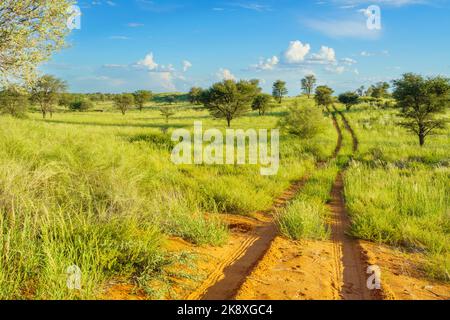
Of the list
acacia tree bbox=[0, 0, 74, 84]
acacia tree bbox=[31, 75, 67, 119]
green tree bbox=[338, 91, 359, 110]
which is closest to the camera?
acacia tree bbox=[0, 0, 74, 84]

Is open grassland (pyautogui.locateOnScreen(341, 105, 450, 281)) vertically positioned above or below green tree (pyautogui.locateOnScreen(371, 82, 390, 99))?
below

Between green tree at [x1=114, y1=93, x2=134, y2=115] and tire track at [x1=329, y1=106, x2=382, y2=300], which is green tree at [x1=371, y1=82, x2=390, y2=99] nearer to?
green tree at [x1=114, y1=93, x2=134, y2=115]

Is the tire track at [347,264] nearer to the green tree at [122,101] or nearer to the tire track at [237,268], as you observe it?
the tire track at [237,268]

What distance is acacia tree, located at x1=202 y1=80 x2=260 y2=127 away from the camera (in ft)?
133

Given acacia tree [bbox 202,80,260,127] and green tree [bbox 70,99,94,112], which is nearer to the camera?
acacia tree [bbox 202,80,260,127]

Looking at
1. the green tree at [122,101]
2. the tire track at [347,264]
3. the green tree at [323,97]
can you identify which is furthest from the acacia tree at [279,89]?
the tire track at [347,264]

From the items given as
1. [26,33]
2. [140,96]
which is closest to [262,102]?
[140,96]

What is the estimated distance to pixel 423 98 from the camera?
74.7 ft

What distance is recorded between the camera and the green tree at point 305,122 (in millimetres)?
27078

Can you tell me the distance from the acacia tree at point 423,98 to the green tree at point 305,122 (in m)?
5.91

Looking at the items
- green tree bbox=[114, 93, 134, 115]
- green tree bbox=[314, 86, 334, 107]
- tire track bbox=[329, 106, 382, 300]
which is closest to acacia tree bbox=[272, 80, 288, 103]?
green tree bbox=[314, 86, 334, 107]

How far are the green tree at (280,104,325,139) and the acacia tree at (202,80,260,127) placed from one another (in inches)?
505

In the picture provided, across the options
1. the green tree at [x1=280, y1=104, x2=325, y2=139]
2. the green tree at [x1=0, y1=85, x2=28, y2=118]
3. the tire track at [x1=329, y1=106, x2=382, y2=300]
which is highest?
the green tree at [x1=0, y1=85, x2=28, y2=118]
